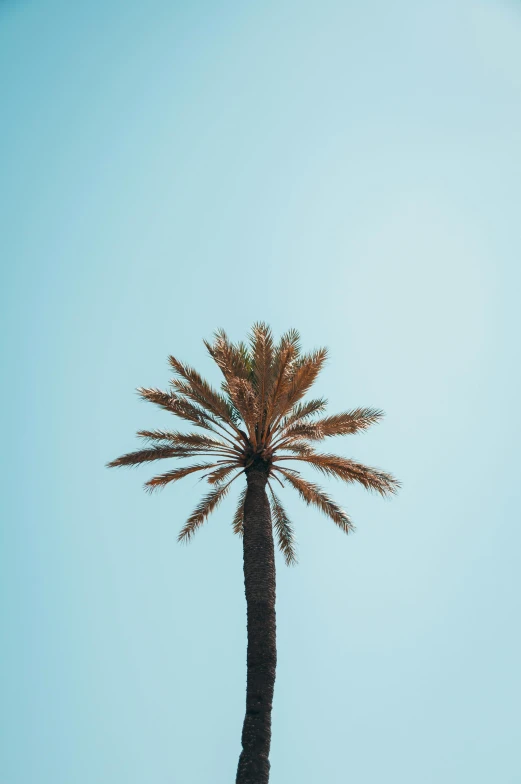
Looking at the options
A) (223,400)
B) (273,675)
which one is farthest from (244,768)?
(223,400)

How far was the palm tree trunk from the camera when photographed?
12820 millimetres

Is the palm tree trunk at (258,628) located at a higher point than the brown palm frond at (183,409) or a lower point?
lower

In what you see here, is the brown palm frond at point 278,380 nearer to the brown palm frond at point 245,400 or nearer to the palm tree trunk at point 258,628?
the brown palm frond at point 245,400

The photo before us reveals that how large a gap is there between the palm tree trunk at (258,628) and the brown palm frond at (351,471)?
136cm

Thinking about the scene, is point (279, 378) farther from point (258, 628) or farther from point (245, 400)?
point (258, 628)

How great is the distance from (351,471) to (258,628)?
5.27 meters

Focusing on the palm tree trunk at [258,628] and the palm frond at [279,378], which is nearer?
the palm tree trunk at [258,628]

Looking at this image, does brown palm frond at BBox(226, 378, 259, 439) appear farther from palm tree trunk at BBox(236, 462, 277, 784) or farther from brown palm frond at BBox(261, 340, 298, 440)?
palm tree trunk at BBox(236, 462, 277, 784)

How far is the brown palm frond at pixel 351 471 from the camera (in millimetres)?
17938

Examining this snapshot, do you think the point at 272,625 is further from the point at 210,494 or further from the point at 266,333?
the point at 266,333

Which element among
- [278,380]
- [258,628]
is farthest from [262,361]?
[258,628]

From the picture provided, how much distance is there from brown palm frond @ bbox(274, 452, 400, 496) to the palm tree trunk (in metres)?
1.36

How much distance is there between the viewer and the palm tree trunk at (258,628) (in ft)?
42.1

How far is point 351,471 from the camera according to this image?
59.1ft
